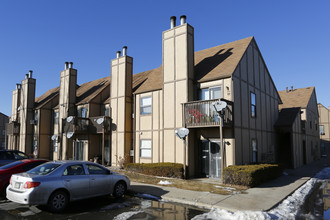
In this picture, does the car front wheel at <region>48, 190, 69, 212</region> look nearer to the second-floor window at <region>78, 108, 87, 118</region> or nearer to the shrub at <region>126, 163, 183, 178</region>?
the shrub at <region>126, 163, 183, 178</region>

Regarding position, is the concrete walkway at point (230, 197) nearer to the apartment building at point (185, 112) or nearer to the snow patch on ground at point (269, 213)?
the snow patch on ground at point (269, 213)

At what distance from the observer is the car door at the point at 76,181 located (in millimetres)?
8148

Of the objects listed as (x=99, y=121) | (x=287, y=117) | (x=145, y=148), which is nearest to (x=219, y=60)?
(x=145, y=148)

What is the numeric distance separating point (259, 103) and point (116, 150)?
12.0 meters

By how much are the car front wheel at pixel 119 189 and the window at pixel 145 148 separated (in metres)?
8.11

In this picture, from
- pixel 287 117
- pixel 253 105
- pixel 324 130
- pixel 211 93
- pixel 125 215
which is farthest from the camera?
pixel 324 130

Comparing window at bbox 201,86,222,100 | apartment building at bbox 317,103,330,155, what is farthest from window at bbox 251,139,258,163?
apartment building at bbox 317,103,330,155

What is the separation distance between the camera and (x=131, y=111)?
20.7 m

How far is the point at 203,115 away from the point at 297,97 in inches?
812

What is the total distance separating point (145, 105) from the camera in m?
19.0

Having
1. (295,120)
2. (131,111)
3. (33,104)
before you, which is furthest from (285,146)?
(33,104)

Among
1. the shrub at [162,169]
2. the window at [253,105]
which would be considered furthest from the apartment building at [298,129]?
the shrub at [162,169]

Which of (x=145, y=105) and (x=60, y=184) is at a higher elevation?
(x=145, y=105)

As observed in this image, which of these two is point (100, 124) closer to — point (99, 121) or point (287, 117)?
point (99, 121)
